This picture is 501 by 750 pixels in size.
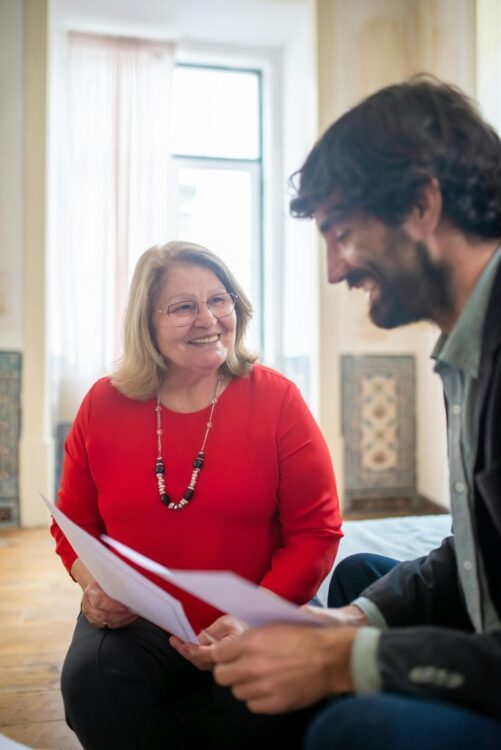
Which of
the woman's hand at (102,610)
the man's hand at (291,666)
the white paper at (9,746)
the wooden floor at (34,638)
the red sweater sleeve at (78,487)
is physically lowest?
the wooden floor at (34,638)

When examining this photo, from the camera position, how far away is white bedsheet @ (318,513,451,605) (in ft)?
5.71

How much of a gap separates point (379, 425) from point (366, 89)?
79.4 inches

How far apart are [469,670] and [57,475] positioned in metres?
3.56

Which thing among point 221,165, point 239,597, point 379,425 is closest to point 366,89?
point 221,165

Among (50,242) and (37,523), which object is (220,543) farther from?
(50,242)

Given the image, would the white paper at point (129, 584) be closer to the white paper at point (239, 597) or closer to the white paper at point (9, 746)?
the white paper at point (239, 597)

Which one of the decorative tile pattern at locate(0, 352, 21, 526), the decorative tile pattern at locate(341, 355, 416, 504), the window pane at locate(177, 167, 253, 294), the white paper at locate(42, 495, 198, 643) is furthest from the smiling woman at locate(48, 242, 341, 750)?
the window pane at locate(177, 167, 253, 294)

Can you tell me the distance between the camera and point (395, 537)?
1879 mm

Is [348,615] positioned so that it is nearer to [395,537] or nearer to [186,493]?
[186,493]

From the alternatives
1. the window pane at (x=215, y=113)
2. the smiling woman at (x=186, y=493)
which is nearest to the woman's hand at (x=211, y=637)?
the smiling woman at (x=186, y=493)

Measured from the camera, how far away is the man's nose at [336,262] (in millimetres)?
844

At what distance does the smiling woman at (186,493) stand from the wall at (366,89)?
7.45 feet

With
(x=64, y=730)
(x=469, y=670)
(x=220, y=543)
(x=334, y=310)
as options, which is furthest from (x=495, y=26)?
(x=64, y=730)

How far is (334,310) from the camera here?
12.1 ft
